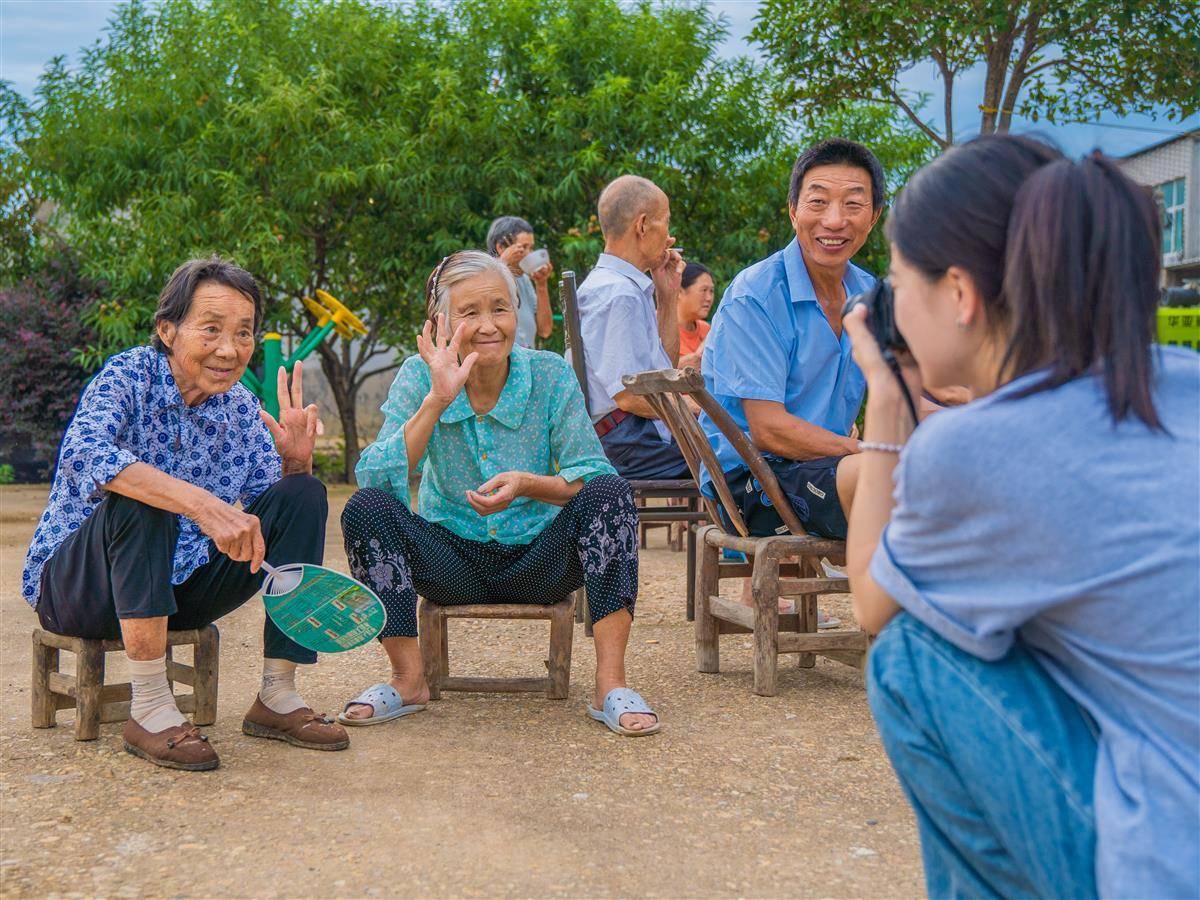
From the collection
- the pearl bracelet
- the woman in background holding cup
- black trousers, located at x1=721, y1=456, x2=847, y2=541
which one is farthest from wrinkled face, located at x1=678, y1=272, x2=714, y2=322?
the pearl bracelet

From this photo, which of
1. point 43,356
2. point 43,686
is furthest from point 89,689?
point 43,356

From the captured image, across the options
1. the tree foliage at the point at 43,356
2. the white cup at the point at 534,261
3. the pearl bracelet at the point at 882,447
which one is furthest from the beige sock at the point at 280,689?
the tree foliage at the point at 43,356

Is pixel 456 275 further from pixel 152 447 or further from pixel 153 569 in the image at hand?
pixel 153 569

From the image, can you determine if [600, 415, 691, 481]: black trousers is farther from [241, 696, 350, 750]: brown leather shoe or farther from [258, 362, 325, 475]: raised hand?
[241, 696, 350, 750]: brown leather shoe

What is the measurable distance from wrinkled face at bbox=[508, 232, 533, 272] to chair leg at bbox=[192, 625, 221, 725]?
443cm

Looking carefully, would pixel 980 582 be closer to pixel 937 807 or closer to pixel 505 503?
pixel 937 807

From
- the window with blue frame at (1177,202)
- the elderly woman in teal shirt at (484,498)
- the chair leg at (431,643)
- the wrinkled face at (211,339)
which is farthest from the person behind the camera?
the window with blue frame at (1177,202)

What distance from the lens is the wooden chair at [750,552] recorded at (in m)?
3.88

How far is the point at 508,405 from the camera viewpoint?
3.94 metres

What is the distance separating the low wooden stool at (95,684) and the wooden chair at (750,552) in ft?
4.79

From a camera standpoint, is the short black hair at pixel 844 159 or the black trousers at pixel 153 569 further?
the short black hair at pixel 844 159

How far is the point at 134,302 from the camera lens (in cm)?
1006

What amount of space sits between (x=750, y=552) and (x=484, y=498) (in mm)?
993

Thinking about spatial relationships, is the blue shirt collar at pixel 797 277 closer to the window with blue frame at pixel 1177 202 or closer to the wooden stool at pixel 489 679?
the wooden stool at pixel 489 679
